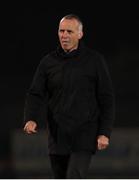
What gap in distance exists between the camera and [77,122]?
441cm

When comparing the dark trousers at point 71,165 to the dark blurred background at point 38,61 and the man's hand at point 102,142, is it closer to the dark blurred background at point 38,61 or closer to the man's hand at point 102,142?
the man's hand at point 102,142

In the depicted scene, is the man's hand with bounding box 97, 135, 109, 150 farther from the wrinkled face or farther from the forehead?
the forehead

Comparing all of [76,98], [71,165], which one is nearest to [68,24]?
[76,98]

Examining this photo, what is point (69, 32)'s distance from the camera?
436 cm

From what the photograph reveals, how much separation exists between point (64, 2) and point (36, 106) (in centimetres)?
367

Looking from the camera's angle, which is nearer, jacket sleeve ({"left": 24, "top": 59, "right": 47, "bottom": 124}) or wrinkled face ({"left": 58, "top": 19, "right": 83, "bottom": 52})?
wrinkled face ({"left": 58, "top": 19, "right": 83, "bottom": 52})

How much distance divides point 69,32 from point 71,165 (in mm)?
731

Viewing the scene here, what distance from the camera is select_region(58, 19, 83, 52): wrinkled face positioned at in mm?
4359

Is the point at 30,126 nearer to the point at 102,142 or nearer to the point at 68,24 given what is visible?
the point at 102,142

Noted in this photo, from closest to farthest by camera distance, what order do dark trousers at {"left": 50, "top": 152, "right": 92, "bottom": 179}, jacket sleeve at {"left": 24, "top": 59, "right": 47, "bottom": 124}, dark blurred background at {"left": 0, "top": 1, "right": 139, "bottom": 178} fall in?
dark trousers at {"left": 50, "top": 152, "right": 92, "bottom": 179} → jacket sleeve at {"left": 24, "top": 59, "right": 47, "bottom": 124} → dark blurred background at {"left": 0, "top": 1, "right": 139, "bottom": 178}

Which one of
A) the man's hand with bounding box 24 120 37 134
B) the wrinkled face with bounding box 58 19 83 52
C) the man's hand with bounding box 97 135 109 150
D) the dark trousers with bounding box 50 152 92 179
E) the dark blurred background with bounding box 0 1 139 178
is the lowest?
the dark blurred background with bounding box 0 1 139 178

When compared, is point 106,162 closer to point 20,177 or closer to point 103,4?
point 20,177

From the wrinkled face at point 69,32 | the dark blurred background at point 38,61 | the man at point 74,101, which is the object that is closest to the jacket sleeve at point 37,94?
the man at point 74,101

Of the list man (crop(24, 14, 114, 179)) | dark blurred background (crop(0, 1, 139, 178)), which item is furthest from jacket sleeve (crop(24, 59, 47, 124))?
dark blurred background (crop(0, 1, 139, 178))
